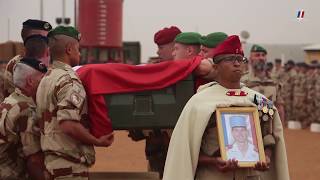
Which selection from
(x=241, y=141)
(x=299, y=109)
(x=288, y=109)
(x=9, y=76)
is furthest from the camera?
(x=288, y=109)

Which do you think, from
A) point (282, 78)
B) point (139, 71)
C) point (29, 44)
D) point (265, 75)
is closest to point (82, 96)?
point (139, 71)

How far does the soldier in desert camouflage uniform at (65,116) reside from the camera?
4.35 meters

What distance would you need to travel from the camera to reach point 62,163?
4469 millimetres

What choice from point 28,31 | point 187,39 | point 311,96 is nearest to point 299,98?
point 311,96

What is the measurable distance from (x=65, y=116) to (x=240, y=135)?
1.08 m

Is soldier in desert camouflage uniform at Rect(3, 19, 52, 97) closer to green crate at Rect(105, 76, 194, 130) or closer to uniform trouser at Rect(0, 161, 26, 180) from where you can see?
uniform trouser at Rect(0, 161, 26, 180)

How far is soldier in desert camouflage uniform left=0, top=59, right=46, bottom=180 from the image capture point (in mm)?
4820

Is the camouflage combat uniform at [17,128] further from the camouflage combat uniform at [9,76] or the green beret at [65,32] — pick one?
the green beret at [65,32]

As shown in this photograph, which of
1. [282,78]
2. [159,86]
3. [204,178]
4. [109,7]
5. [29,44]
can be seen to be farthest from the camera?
[109,7]

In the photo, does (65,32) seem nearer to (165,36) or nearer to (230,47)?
(230,47)

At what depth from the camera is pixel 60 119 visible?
4348 mm

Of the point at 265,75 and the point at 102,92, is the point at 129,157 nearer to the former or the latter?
the point at 265,75

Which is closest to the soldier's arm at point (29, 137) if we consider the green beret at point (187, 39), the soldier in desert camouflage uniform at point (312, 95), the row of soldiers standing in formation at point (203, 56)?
the row of soldiers standing in formation at point (203, 56)

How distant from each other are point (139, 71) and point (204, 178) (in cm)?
83
